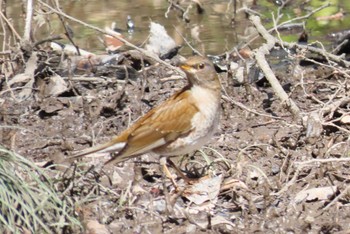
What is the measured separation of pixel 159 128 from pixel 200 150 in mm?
558

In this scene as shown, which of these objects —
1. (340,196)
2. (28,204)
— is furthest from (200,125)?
(28,204)

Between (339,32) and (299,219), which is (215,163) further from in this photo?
(339,32)

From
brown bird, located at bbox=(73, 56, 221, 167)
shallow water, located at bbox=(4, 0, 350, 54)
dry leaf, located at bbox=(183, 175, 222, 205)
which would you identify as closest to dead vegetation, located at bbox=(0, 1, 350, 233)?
dry leaf, located at bbox=(183, 175, 222, 205)

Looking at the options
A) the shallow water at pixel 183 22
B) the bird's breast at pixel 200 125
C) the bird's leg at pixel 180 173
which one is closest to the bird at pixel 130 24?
the shallow water at pixel 183 22

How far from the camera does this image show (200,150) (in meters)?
7.24

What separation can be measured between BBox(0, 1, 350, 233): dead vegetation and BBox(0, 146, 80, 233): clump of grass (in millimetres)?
31

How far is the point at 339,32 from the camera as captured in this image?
11.6 meters

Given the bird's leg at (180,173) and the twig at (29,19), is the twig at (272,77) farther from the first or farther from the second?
the twig at (29,19)

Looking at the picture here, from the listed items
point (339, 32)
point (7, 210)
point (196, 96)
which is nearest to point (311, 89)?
point (196, 96)

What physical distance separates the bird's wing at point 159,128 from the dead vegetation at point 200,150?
250mm

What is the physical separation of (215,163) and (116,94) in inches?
60.1

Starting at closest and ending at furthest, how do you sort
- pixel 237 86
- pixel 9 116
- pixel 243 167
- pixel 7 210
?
pixel 7 210, pixel 243 167, pixel 9 116, pixel 237 86

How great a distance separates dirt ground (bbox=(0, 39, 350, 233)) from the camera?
650cm

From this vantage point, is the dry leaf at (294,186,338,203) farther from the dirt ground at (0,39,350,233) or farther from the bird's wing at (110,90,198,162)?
the bird's wing at (110,90,198,162)
